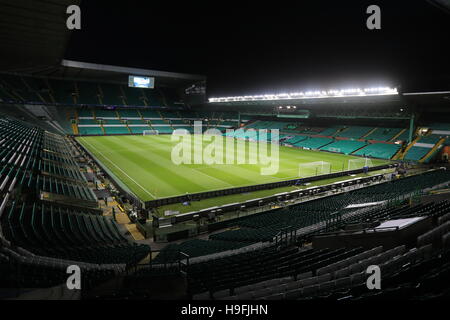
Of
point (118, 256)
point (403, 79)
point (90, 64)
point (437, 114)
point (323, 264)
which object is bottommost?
point (118, 256)

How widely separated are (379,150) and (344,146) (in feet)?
15.9

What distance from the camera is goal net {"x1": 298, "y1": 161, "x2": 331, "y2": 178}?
83.1 feet

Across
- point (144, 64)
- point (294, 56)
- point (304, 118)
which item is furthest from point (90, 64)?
point (304, 118)

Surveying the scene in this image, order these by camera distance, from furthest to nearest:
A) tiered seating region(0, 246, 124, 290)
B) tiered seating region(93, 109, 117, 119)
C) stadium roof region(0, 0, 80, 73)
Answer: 1. tiered seating region(93, 109, 117, 119)
2. stadium roof region(0, 0, 80, 73)
3. tiered seating region(0, 246, 124, 290)

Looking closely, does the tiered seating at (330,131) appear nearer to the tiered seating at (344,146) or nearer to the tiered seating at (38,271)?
the tiered seating at (344,146)

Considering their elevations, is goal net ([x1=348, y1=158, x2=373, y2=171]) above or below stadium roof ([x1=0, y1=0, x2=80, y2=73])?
below

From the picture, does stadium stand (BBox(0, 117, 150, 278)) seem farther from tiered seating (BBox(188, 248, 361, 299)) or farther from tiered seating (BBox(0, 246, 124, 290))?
tiered seating (BBox(188, 248, 361, 299))

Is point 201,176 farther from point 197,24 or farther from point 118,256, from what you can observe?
point 197,24

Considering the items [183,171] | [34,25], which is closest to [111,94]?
[183,171]

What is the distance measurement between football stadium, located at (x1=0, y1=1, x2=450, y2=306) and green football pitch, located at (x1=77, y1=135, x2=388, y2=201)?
0.22 meters

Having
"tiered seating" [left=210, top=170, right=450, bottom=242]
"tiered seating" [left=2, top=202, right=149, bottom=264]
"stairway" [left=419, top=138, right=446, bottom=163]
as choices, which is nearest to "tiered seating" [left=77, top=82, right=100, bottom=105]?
"tiered seating" [left=2, top=202, right=149, bottom=264]

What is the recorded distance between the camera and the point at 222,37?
42469mm

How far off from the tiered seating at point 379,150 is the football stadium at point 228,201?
0.76 ft

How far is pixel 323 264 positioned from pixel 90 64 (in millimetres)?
56073
